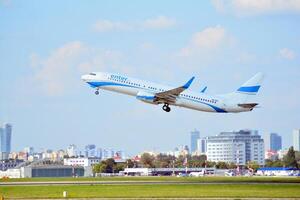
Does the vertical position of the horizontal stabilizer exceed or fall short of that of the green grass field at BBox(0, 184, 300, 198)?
it exceeds it

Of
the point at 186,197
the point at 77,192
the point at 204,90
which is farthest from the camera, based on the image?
the point at 204,90

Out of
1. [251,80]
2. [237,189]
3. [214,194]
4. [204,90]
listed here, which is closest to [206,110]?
[204,90]

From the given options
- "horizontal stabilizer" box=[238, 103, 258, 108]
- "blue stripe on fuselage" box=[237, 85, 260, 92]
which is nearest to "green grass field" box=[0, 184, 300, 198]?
"horizontal stabilizer" box=[238, 103, 258, 108]

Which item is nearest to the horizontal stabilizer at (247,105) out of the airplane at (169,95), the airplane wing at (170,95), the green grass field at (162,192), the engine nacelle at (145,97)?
the airplane at (169,95)

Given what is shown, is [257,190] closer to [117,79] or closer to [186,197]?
[186,197]

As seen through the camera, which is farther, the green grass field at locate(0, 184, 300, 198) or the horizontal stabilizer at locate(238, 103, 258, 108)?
the horizontal stabilizer at locate(238, 103, 258, 108)

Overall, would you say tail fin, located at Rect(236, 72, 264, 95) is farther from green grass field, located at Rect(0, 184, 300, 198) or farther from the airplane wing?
Result: green grass field, located at Rect(0, 184, 300, 198)

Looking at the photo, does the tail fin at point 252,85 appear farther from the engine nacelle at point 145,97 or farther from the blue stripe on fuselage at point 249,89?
the engine nacelle at point 145,97

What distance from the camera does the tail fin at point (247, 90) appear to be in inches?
4880

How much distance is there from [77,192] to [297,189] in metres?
23.3

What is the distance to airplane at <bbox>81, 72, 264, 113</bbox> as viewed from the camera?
116562 mm

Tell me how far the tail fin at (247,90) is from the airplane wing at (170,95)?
9.31m

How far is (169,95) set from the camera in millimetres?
117875

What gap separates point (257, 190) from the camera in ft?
270
